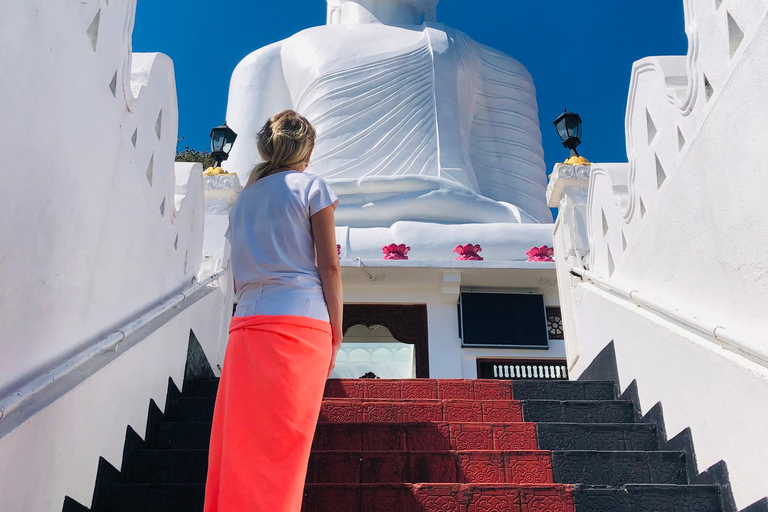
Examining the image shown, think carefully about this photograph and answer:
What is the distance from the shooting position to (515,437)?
118 inches

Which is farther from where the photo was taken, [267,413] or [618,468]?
[618,468]

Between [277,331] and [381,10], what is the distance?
384 inches

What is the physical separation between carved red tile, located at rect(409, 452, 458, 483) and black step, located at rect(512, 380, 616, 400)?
105 cm

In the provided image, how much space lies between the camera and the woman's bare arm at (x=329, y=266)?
185 cm

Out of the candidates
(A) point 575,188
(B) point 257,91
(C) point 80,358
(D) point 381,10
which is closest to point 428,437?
(C) point 80,358

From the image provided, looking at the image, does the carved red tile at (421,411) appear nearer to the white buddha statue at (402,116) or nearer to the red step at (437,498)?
the red step at (437,498)

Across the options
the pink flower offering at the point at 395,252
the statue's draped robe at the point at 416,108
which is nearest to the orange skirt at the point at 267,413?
the pink flower offering at the point at 395,252

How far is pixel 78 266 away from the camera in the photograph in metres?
2.33

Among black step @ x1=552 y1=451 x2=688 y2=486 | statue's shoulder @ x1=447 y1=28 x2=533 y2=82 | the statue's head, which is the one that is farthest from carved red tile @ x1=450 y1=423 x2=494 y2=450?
the statue's head

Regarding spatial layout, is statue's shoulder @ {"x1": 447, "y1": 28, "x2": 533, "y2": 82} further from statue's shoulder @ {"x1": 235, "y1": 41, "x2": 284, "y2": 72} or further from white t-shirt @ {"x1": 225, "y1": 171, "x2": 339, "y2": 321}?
white t-shirt @ {"x1": 225, "y1": 171, "x2": 339, "y2": 321}

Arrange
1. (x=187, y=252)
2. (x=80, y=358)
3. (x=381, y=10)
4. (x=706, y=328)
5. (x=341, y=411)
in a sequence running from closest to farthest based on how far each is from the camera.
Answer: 1. (x=80, y=358)
2. (x=706, y=328)
3. (x=341, y=411)
4. (x=187, y=252)
5. (x=381, y=10)

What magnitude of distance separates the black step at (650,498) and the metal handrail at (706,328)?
0.46 metres

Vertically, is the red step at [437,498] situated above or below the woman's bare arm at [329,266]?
below

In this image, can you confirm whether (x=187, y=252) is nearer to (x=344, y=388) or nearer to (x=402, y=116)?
(x=344, y=388)
